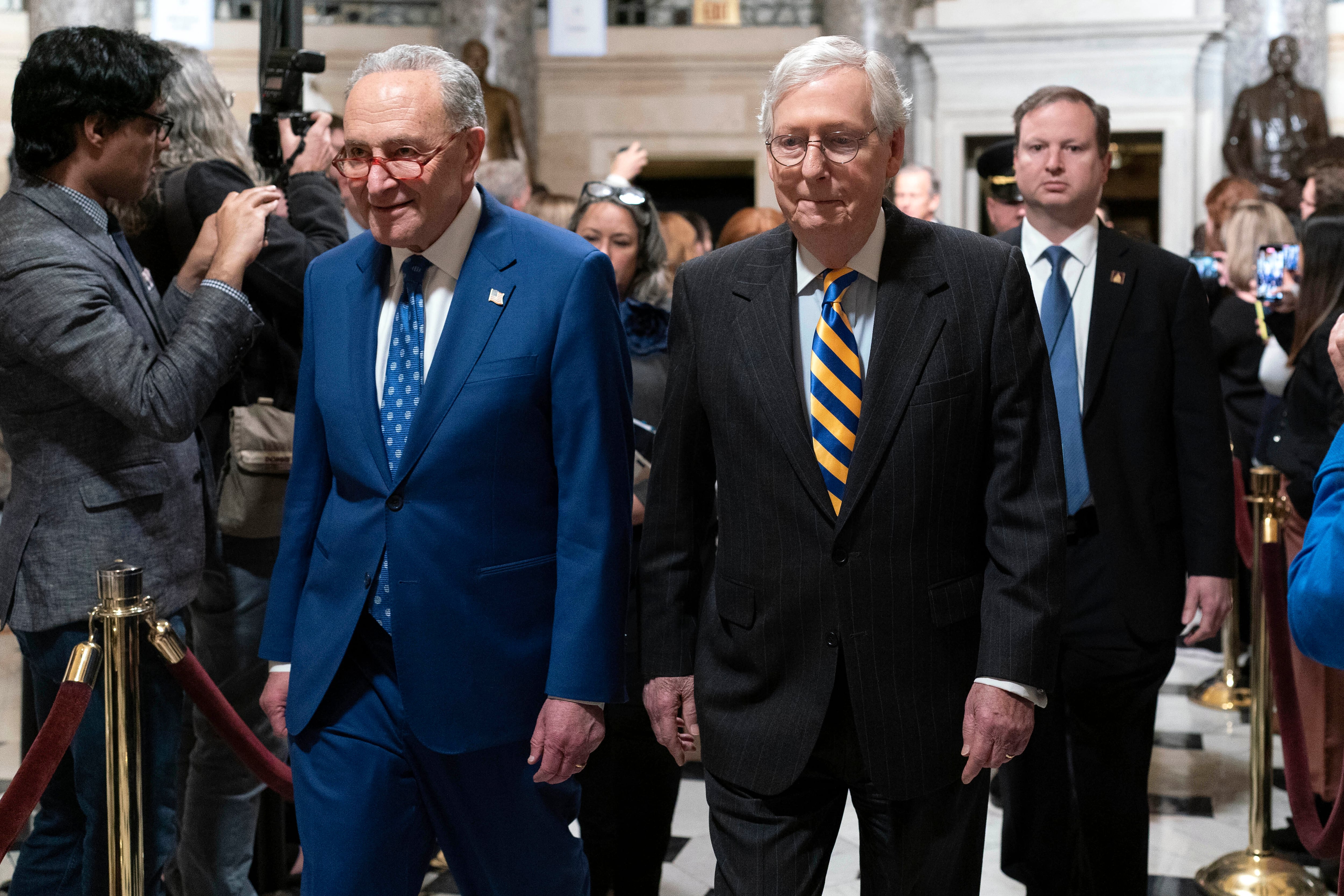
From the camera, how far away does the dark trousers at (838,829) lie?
217 cm

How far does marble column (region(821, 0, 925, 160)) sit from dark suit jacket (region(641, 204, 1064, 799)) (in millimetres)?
11557

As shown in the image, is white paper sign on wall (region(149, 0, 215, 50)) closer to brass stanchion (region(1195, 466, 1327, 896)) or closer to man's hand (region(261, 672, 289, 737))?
brass stanchion (region(1195, 466, 1327, 896))

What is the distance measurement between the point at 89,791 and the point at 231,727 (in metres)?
0.29

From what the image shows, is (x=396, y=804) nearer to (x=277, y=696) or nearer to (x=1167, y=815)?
(x=277, y=696)

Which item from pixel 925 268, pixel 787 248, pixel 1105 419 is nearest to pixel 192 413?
pixel 787 248

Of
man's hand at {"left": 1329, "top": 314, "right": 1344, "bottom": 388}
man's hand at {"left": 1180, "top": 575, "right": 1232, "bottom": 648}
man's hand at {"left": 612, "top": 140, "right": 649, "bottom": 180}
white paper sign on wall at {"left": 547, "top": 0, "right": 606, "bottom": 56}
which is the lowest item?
man's hand at {"left": 1180, "top": 575, "right": 1232, "bottom": 648}

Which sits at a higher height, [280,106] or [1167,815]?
[280,106]

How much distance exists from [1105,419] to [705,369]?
146cm

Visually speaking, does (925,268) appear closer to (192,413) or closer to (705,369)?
(705,369)

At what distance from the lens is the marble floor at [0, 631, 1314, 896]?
399 cm

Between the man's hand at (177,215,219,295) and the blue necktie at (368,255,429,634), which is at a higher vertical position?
the man's hand at (177,215,219,295)

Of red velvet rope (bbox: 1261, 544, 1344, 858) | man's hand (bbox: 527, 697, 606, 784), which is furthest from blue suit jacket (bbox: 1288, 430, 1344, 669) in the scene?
red velvet rope (bbox: 1261, 544, 1344, 858)

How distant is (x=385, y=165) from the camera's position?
7.38 ft

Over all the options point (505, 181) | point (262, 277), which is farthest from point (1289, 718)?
point (505, 181)
